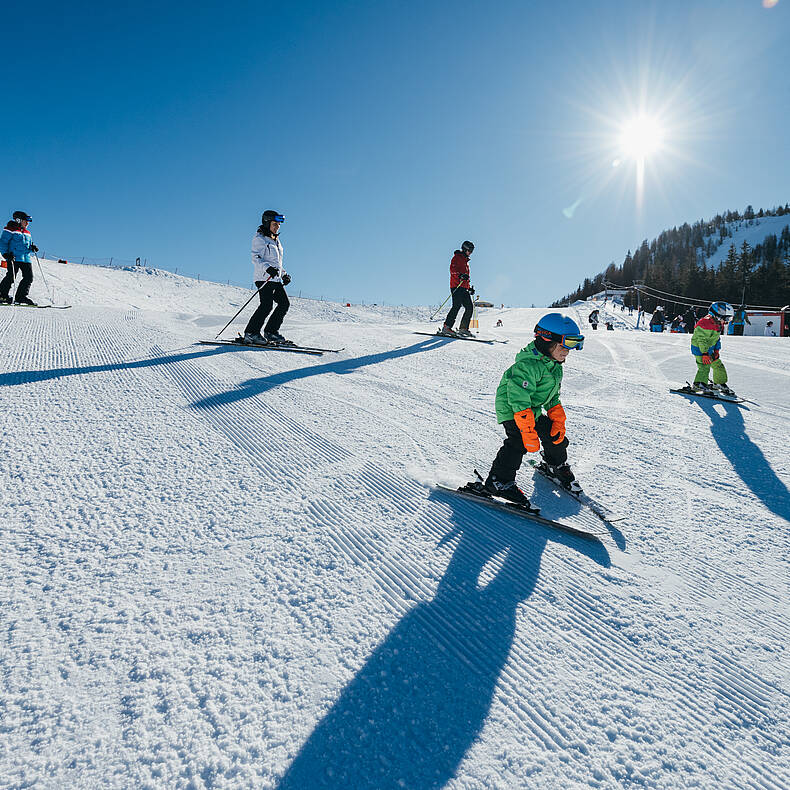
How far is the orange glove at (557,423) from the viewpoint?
3.25 meters

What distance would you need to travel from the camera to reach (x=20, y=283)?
981cm

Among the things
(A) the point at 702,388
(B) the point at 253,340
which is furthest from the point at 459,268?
(A) the point at 702,388

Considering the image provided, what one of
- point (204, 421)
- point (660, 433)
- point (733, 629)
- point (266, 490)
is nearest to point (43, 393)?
point (204, 421)

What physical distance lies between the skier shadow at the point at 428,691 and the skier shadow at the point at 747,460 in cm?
229

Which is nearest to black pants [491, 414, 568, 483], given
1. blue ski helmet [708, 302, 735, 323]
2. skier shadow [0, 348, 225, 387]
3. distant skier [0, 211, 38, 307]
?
skier shadow [0, 348, 225, 387]

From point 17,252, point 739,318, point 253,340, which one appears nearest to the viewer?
point 253,340

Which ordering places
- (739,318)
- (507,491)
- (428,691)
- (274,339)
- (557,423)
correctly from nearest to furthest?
(428,691) < (507,491) < (557,423) < (274,339) < (739,318)

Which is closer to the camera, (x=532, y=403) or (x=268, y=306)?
(x=532, y=403)

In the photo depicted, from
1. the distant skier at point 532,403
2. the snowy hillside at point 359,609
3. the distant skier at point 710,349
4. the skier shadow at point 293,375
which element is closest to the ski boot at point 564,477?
the distant skier at point 532,403

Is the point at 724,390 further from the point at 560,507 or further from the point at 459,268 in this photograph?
the point at 459,268

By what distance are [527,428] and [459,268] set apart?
833cm

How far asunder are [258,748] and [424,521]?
1430mm

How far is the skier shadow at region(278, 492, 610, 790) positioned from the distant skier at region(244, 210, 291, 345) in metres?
5.88

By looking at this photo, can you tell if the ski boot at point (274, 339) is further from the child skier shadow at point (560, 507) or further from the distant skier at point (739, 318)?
the distant skier at point (739, 318)
